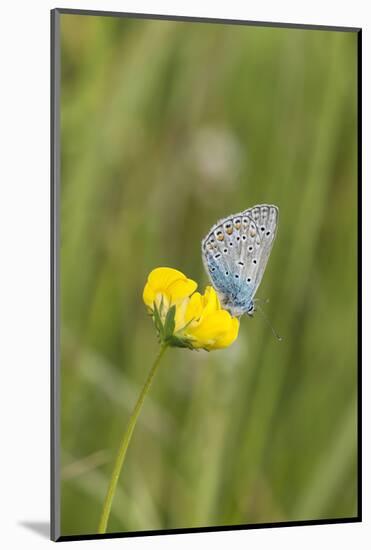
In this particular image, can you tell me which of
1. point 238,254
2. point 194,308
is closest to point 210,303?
point 194,308

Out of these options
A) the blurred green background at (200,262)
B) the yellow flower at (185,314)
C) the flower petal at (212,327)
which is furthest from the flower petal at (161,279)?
the blurred green background at (200,262)

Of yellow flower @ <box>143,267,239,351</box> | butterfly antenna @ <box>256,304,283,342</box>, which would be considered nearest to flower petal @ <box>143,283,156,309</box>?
yellow flower @ <box>143,267,239,351</box>

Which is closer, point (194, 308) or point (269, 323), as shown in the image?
point (194, 308)

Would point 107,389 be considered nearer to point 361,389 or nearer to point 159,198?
point 159,198

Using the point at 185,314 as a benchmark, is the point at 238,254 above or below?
above

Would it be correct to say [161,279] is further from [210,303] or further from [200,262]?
[200,262]

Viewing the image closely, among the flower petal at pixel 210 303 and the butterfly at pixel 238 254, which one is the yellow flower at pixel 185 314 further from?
the butterfly at pixel 238 254
